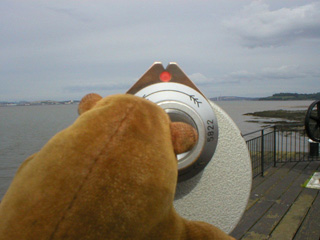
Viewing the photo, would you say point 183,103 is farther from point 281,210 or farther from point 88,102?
point 281,210

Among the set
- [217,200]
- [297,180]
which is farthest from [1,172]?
[217,200]

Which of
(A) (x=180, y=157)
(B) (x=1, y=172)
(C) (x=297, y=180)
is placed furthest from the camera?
(B) (x=1, y=172)

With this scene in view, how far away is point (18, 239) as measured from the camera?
0.55 m

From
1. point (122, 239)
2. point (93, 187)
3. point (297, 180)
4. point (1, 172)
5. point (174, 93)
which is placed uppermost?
point (174, 93)

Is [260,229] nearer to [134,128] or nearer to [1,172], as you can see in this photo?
[134,128]

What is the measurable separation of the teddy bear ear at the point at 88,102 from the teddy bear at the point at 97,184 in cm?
12

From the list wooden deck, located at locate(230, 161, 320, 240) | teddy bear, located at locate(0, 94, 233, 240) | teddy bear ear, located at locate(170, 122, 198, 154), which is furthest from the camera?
wooden deck, located at locate(230, 161, 320, 240)

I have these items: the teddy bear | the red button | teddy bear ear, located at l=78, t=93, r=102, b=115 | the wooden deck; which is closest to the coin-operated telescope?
the red button

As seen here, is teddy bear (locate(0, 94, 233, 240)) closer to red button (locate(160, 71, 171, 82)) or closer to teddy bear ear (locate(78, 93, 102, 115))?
teddy bear ear (locate(78, 93, 102, 115))

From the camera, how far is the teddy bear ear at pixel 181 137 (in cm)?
73

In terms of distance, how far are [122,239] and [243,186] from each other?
646 mm

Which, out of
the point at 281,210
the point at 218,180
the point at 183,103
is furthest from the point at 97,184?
the point at 281,210

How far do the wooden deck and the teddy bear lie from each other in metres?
3.32

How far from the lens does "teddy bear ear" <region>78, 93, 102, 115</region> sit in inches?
30.8
